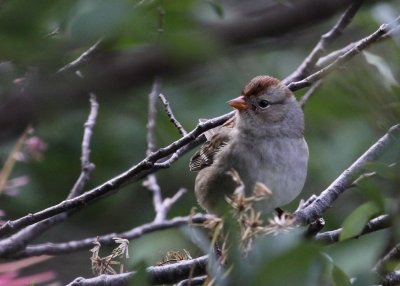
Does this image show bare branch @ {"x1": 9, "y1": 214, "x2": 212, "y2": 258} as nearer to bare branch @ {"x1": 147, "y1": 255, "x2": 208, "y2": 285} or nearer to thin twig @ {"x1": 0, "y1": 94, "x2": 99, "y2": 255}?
thin twig @ {"x1": 0, "y1": 94, "x2": 99, "y2": 255}

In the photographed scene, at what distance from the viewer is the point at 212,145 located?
3383 millimetres

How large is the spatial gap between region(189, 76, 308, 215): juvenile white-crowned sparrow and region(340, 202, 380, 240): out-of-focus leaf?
143cm

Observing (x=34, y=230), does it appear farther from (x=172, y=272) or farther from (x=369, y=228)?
(x=369, y=228)

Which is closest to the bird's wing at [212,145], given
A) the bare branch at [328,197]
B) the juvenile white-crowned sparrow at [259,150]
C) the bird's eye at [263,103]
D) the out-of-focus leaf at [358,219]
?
the juvenile white-crowned sparrow at [259,150]

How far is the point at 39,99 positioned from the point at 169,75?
0.38 ft

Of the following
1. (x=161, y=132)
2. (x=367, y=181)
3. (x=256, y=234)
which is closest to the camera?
(x=256, y=234)

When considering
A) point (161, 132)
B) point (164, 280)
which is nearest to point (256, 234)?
point (164, 280)

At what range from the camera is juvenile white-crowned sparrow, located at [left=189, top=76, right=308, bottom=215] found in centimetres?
314

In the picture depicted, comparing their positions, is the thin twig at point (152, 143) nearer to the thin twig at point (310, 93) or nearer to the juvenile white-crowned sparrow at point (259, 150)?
the juvenile white-crowned sparrow at point (259, 150)

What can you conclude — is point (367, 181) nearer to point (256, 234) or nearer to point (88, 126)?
point (256, 234)

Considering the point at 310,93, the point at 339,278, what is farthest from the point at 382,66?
the point at 310,93

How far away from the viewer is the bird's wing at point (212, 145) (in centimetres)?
336

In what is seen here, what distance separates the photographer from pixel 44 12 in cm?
79

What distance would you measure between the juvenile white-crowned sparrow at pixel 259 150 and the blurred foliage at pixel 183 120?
0.18 meters
